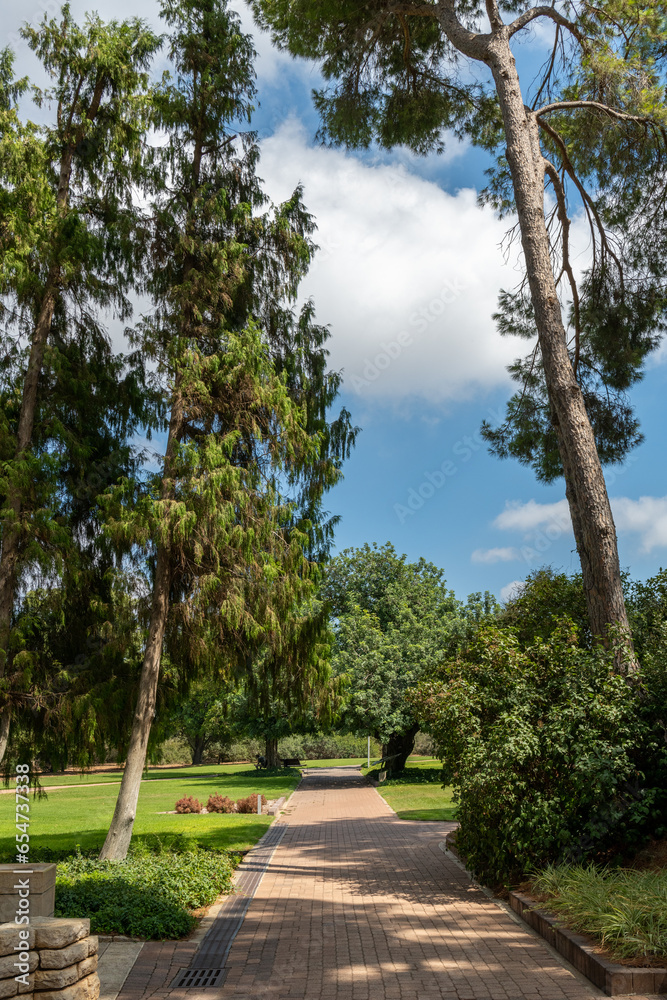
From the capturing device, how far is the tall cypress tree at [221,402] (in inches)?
426

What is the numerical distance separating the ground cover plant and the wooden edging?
143mm

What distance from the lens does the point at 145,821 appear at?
17.3 meters

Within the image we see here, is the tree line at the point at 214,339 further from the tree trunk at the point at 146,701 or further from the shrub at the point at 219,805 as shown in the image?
the shrub at the point at 219,805

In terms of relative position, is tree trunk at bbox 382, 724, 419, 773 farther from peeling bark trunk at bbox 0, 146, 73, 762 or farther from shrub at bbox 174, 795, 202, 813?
peeling bark trunk at bbox 0, 146, 73, 762

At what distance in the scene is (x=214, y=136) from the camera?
12883 millimetres

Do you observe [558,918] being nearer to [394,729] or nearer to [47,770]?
[47,770]

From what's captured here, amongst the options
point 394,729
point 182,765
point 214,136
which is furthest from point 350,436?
point 182,765

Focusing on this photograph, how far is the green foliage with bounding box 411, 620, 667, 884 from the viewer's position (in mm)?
8000

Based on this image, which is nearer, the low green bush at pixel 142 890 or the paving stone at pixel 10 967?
the paving stone at pixel 10 967

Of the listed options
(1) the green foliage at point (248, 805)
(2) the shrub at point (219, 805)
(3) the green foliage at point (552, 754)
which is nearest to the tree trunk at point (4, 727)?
(3) the green foliage at point (552, 754)

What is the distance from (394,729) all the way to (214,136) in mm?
22562

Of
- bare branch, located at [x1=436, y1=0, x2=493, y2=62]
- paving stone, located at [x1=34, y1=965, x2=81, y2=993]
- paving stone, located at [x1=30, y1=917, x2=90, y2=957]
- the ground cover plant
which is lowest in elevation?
the ground cover plant

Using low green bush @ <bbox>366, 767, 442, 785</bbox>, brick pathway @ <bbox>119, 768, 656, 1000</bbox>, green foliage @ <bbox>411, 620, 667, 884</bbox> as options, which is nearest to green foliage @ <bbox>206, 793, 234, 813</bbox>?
brick pathway @ <bbox>119, 768, 656, 1000</bbox>

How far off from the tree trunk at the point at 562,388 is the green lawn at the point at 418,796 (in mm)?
6328
